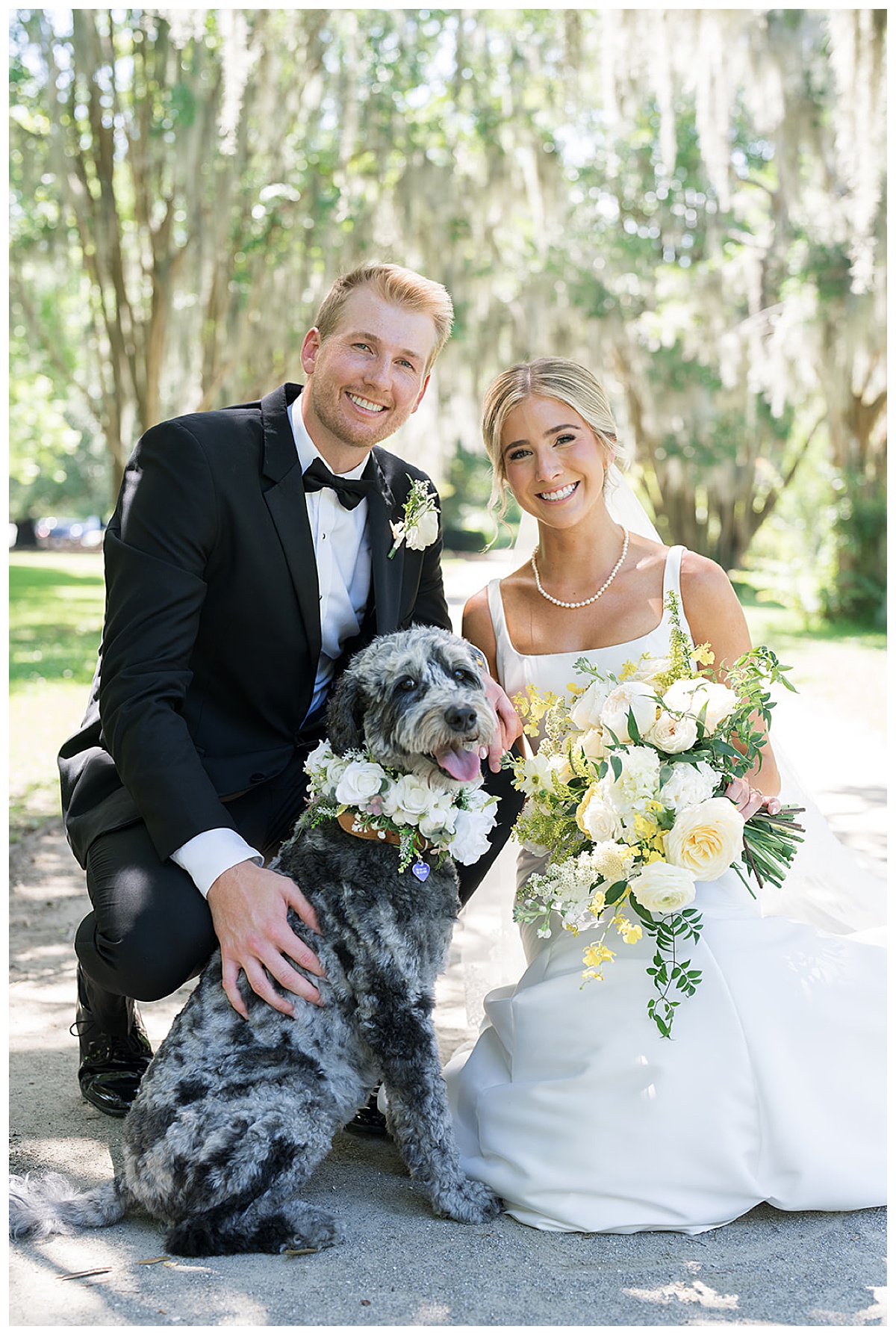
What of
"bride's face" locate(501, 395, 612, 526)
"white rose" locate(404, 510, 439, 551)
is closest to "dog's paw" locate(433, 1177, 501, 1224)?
"white rose" locate(404, 510, 439, 551)

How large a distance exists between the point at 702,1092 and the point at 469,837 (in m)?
0.95

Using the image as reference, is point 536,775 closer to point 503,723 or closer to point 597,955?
point 503,723

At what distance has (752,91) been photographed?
47.8 feet

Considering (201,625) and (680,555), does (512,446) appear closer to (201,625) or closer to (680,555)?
(680,555)

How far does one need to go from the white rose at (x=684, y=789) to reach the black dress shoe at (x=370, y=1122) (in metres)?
1.41

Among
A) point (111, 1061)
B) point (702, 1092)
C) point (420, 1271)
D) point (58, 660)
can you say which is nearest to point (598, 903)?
point (702, 1092)

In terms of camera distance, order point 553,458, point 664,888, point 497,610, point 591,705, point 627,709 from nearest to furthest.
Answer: point 664,888
point 627,709
point 591,705
point 553,458
point 497,610

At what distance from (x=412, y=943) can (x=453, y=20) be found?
1631cm

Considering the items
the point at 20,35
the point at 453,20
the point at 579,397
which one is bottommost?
the point at 579,397

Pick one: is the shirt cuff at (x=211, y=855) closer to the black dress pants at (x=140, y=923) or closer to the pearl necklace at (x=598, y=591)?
the black dress pants at (x=140, y=923)

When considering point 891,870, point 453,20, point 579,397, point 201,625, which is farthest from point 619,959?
point 453,20

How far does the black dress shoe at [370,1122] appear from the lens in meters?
3.57

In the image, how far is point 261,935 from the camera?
2.88m

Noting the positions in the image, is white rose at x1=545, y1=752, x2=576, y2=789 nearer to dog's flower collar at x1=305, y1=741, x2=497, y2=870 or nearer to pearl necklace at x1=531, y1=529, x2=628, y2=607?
dog's flower collar at x1=305, y1=741, x2=497, y2=870
